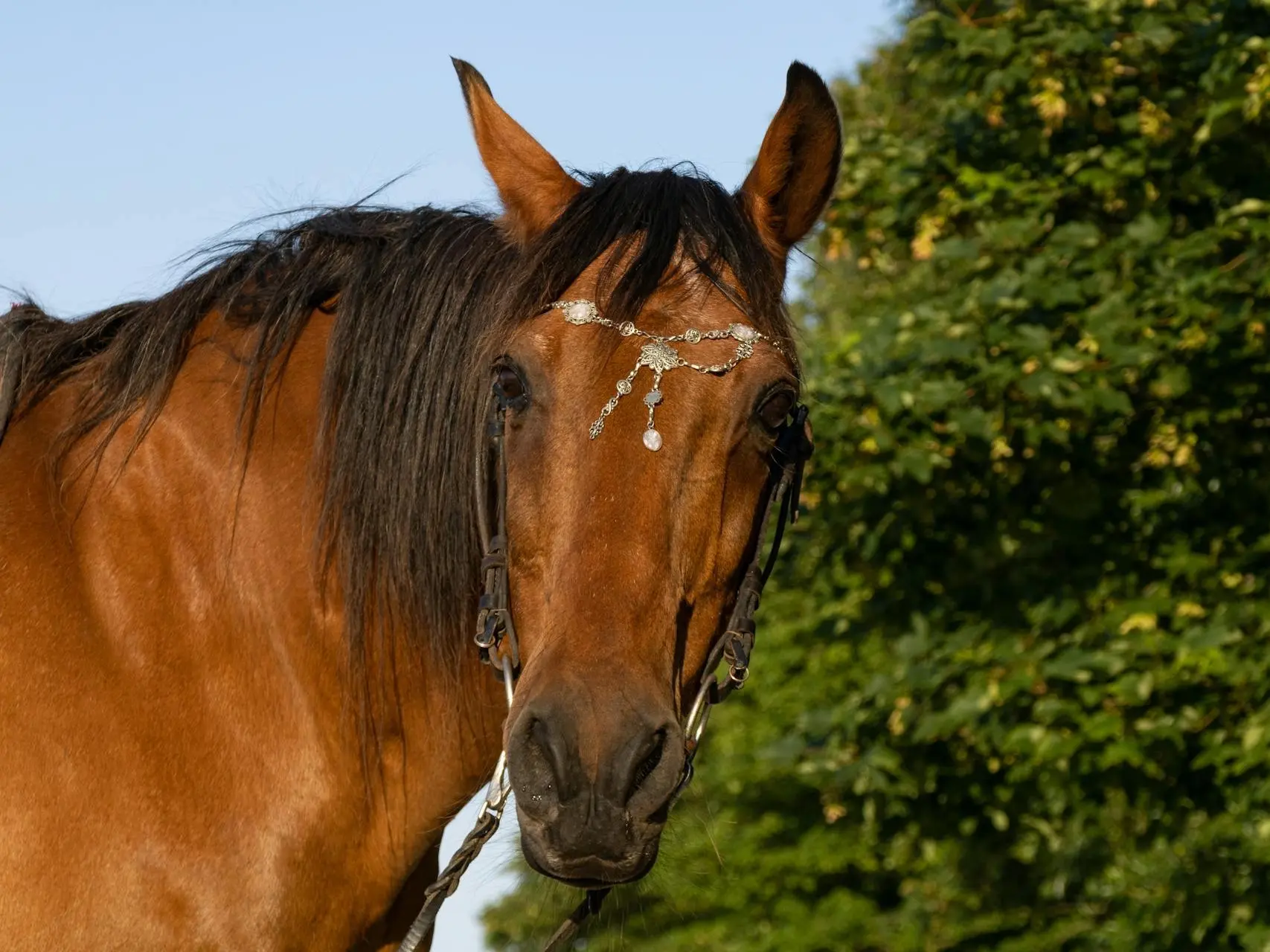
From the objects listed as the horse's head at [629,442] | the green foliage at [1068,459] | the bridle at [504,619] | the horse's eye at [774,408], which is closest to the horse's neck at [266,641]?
the bridle at [504,619]

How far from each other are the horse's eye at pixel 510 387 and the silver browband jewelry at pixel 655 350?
159 mm

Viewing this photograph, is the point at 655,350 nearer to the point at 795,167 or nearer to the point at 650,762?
the point at 795,167

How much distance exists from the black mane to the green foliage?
3215 mm

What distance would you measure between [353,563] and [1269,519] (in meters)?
4.61

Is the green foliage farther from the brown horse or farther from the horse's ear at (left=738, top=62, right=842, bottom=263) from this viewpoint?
the brown horse

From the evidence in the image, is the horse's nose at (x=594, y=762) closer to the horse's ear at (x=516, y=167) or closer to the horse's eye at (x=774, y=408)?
the horse's eye at (x=774, y=408)

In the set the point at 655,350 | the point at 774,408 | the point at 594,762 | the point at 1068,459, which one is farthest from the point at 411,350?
the point at 1068,459

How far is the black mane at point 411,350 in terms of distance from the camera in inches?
133

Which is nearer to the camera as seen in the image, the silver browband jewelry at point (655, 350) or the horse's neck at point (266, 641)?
the silver browband jewelry at point (655, 350)

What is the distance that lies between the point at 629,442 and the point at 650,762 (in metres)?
0.62

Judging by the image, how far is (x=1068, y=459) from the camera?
6973 millimetres

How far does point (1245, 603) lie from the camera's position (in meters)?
6.43

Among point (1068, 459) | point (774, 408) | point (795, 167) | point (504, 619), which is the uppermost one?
point (795, 167)

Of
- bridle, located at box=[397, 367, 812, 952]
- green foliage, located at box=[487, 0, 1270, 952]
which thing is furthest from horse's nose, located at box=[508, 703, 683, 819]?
green foliage, located at box=[487, 0, 1270, 952]
